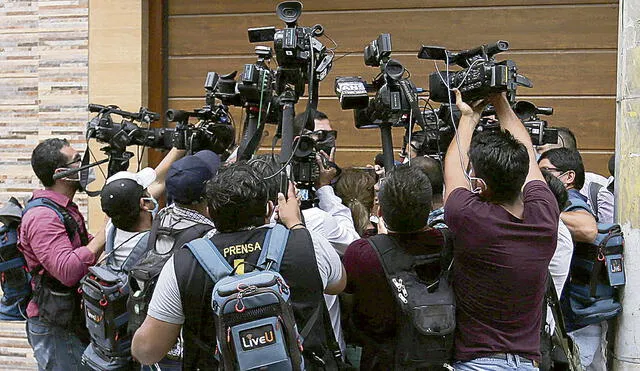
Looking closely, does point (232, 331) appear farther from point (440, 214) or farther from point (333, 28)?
point (333, 28)

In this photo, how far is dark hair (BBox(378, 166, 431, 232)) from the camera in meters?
2.83

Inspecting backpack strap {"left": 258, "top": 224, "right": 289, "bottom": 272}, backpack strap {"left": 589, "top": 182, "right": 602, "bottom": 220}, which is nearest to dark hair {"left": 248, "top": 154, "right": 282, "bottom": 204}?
backpack strap {"left": 258, "top": 224, "right": 289, "bottom": 272}

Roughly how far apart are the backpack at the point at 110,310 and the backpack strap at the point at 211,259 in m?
0.82

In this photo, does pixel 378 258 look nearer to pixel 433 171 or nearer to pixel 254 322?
pixel 254 322

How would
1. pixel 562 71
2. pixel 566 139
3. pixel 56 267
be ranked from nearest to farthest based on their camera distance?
pixel 56 267, pixel 566 139, pixel 562 71

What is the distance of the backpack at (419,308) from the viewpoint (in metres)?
2.79

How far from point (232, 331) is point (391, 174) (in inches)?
34.1

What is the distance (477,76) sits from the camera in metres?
3.02

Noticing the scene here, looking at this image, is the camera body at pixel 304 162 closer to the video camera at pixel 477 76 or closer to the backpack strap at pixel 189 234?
the backpack strap at pixel 189 234

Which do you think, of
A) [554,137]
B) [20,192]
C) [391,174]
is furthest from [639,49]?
[20,192]

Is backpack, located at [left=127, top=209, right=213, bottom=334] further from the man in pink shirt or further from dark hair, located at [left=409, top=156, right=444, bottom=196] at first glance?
dark hair, located at [left=409, top=156, right=444, bottom=196]

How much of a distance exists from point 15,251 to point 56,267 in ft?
1.52

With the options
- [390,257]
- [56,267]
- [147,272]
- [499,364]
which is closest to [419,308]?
[390,257]

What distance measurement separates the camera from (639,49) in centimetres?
362
